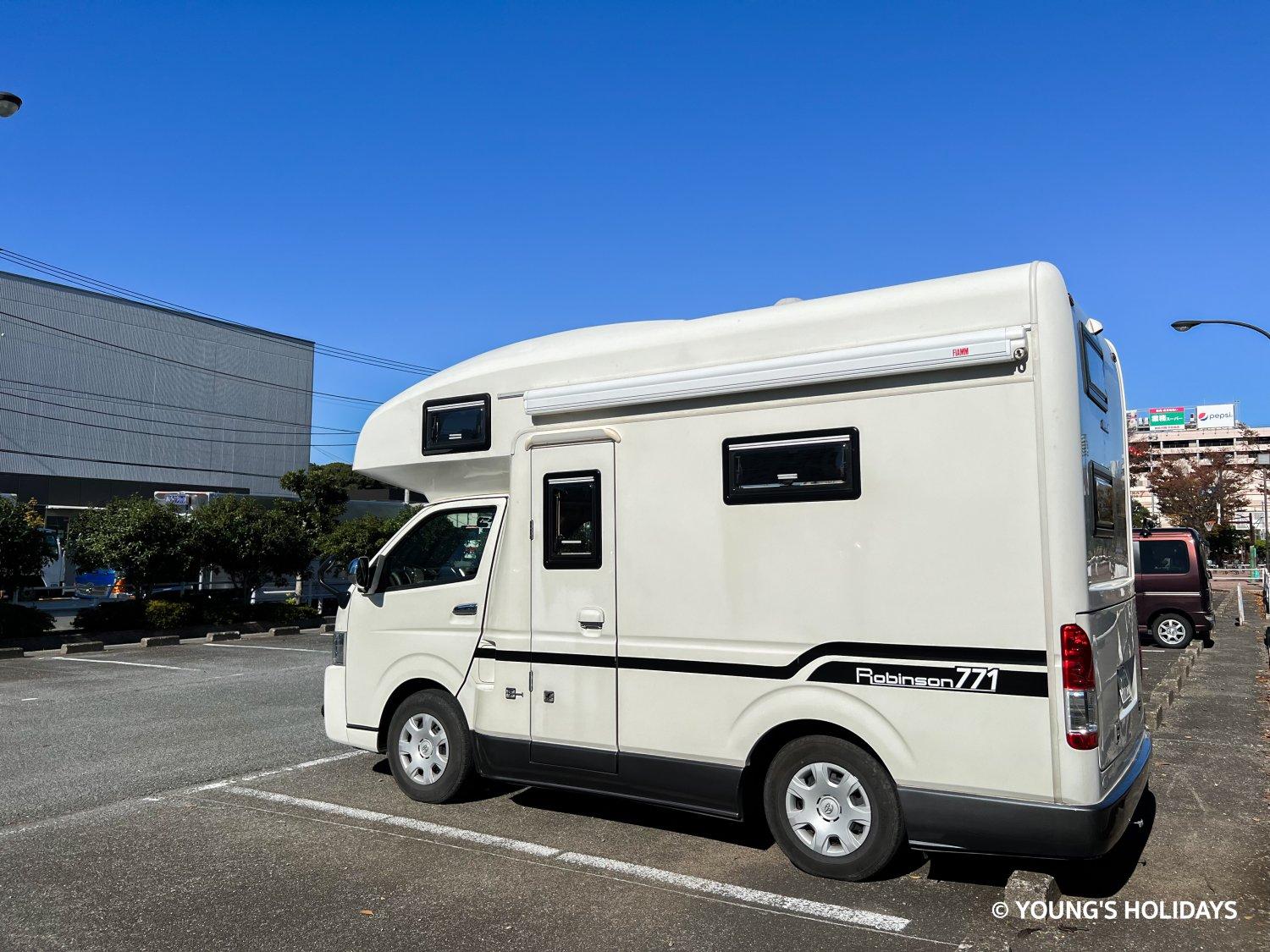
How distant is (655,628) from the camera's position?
18.1 feet

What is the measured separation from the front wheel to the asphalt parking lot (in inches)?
5.5

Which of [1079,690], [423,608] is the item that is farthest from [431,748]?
[1079,690]

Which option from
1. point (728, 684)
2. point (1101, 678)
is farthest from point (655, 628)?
point (1101, 678)

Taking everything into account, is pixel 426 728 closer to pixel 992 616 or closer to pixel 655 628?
pixel 655 628

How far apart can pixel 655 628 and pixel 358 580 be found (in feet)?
8.24

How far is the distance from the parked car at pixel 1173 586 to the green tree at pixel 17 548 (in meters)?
20.3

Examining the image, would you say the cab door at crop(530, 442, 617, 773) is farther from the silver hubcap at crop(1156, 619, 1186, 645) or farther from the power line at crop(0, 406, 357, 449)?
the power line at crop(0, 406, 357, 449)

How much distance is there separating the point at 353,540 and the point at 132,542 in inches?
260

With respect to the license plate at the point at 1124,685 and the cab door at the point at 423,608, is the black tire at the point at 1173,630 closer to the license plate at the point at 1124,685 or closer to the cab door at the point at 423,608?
the license plate at the point at 1124,685

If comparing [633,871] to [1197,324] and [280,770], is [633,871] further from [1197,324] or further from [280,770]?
[1197,324]

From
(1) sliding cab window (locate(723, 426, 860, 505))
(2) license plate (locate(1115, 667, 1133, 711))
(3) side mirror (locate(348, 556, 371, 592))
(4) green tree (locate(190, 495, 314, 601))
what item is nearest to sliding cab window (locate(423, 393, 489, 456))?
(3) side mirror (locate(348, 556, 371, 592))

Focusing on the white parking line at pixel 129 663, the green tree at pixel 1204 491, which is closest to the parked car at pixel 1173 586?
the white parking line at pixel 129 663

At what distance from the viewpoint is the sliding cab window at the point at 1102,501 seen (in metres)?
4.82

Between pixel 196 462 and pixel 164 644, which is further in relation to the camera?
pixel 196 462
